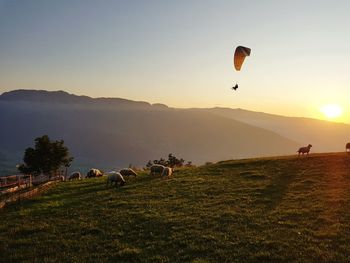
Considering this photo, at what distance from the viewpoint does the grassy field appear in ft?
61.5

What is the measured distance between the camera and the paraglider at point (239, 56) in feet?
133

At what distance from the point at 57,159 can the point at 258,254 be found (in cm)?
6780

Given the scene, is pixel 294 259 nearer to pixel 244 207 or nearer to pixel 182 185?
pixel 244 207

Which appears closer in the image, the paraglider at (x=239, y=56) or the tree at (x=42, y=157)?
the paraglider at (x=239, y=56)

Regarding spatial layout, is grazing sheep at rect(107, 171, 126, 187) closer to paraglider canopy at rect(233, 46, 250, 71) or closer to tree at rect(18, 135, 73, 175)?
paraglider canopy at rect(233, 46, 250, 71)

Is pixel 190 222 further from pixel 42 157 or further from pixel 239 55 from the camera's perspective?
pixel 42 157

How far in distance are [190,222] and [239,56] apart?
21.6m

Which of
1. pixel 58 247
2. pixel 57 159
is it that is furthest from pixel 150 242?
pixel 57 159

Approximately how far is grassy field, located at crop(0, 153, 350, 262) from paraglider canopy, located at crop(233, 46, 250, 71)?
1159 cm

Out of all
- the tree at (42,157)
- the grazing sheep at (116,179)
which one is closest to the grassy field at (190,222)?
the grazing sheep at (116,179)

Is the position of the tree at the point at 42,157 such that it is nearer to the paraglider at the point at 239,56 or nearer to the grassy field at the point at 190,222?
the grassy field at the point at 190,222

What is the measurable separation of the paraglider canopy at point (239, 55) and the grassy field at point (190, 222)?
1159 cm

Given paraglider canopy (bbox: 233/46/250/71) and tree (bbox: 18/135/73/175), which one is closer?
paraglider canopy (bbox: 233/46/250/71)

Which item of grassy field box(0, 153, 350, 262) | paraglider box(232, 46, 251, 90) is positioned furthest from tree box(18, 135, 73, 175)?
paraglider box(232, 46, 251, 90)
